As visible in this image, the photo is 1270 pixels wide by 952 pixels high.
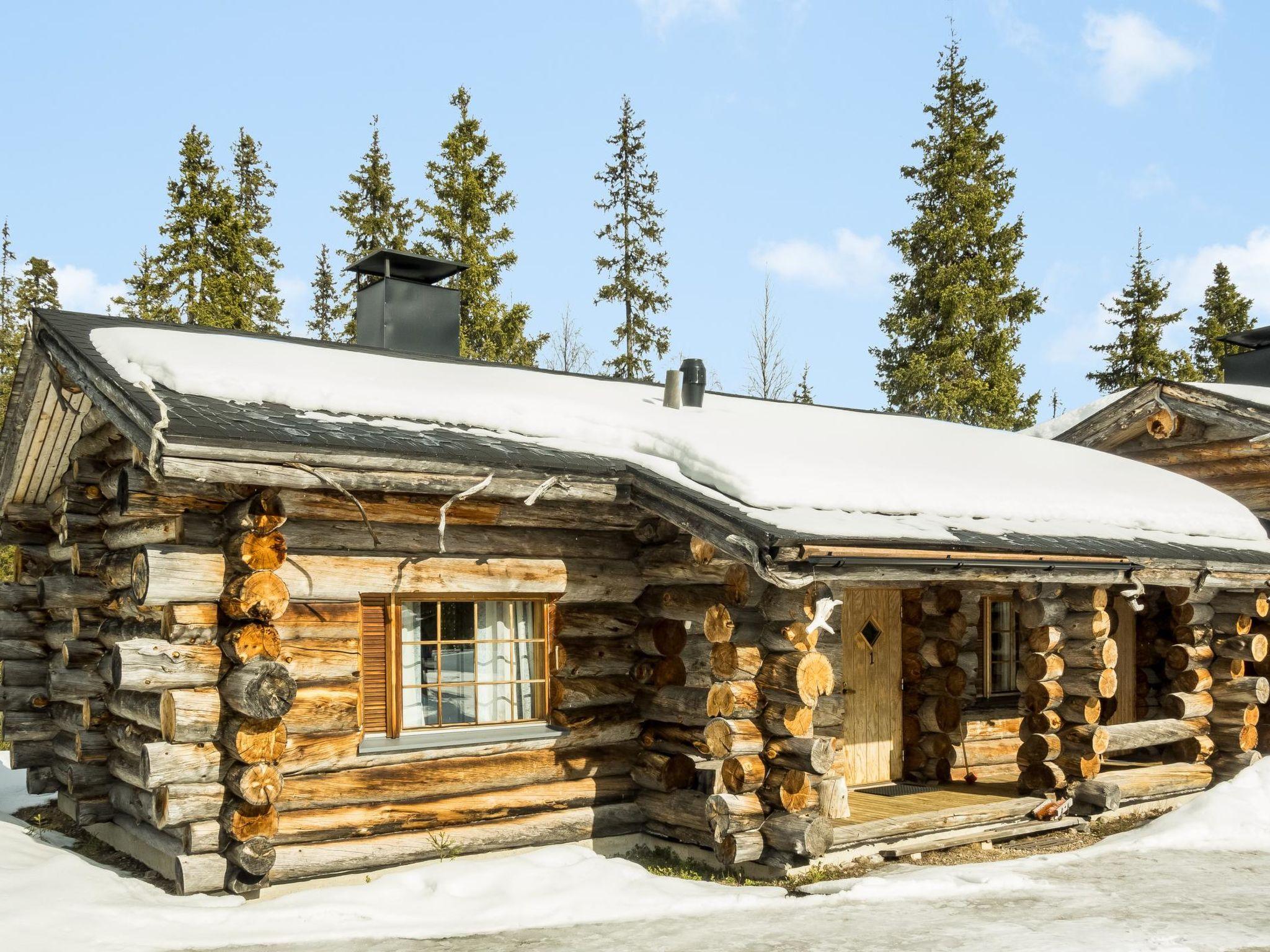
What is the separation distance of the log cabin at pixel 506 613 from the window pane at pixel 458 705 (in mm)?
22

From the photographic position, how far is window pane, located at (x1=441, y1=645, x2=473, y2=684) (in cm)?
834

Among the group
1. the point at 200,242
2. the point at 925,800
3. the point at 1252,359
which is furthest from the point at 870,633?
the point at 200,242

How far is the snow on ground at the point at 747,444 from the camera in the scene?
8.00m

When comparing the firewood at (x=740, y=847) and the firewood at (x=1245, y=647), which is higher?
the firewood at (x=1245, y=647)

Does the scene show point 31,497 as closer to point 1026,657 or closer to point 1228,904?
point 1026,657

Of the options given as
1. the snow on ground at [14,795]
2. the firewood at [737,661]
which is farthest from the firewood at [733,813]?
the snow on ground at [14,795]

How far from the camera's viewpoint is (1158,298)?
31.9 metres

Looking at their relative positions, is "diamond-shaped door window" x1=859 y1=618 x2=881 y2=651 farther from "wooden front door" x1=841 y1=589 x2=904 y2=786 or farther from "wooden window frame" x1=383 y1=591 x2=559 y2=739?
"wooden window frame" x1=383 y1=591 x2=559 y2=739

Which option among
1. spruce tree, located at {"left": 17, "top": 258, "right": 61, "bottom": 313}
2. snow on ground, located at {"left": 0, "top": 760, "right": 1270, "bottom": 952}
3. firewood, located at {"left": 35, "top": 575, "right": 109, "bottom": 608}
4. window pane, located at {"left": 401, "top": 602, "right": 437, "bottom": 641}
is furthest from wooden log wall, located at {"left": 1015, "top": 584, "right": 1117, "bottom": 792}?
spruce tree, located at {"left": 17, "top": 258, "right": 61, "bottom": 313}

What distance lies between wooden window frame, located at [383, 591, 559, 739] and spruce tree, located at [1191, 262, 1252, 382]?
2957cm

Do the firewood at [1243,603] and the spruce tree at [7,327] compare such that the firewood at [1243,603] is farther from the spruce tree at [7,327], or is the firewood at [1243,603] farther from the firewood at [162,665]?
the spruce tree at [7,327]

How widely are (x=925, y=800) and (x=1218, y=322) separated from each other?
28.3m

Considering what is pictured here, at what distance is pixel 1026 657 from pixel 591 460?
487 centimetres

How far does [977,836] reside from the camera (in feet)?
30.2
